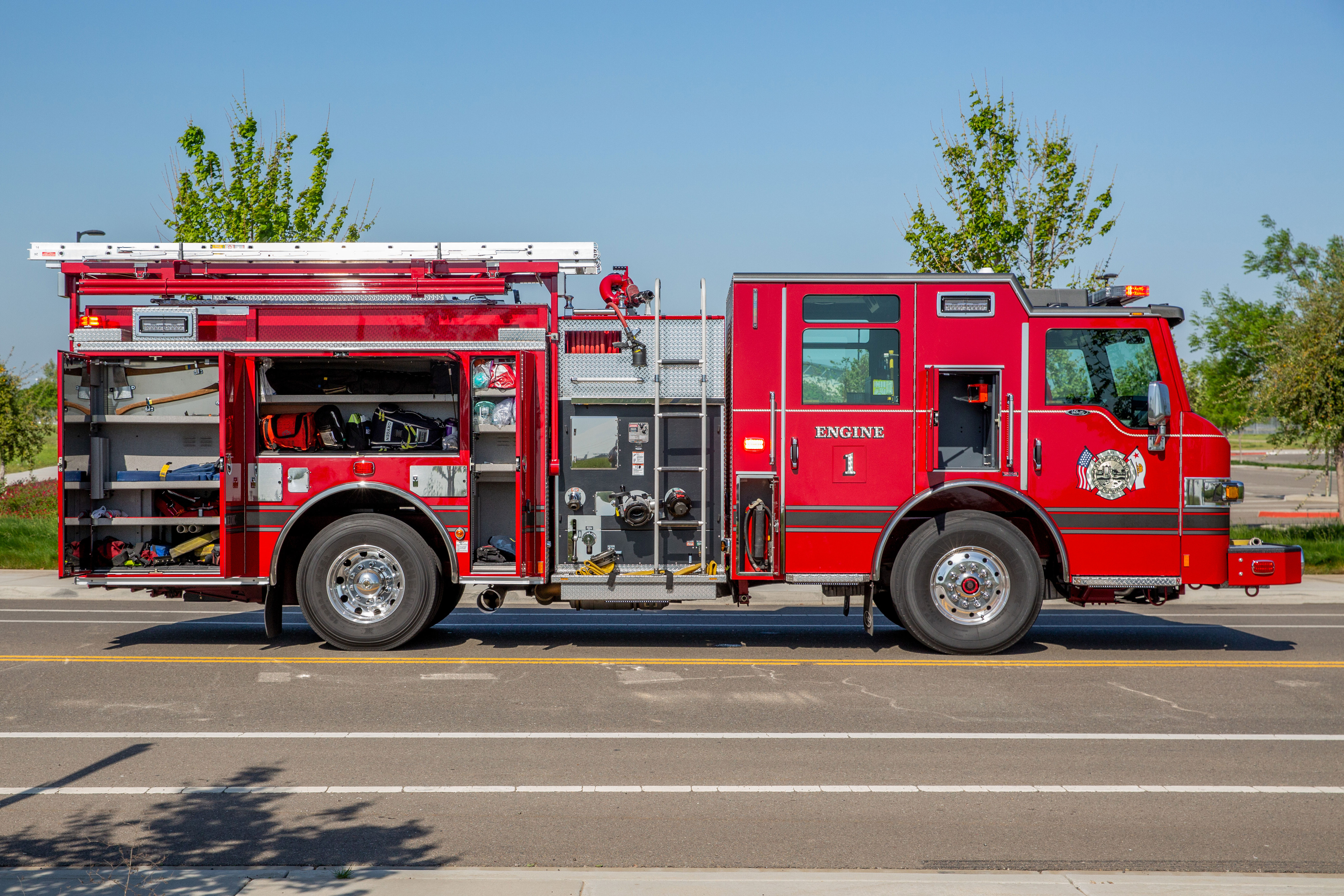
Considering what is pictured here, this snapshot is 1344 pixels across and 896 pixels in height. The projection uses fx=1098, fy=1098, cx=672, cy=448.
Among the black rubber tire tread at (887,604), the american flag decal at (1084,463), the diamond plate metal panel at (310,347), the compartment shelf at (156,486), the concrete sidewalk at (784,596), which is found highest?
the diamond plate metal panel at (310,347)

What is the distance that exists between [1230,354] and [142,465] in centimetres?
3084

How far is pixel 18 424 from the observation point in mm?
23172

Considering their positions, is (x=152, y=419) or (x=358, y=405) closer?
(x=152, y=419)

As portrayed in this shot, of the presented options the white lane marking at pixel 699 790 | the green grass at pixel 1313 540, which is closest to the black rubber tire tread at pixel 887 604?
the white lane marking at pixel 699 790

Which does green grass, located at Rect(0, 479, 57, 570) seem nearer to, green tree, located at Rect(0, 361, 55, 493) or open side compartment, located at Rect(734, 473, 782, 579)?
green tree, located at Rect(0, 361, 55, 493)

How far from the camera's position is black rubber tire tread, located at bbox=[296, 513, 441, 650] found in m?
9.41

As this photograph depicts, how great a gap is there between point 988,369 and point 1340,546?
1121 cm

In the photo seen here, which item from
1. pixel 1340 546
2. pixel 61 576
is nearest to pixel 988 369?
pixel 61 576

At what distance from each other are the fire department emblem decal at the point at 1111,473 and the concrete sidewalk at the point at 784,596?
4439 mm

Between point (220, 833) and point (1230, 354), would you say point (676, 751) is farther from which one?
point (1230, 354)

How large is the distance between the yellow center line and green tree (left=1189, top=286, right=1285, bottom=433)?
16.3 metres

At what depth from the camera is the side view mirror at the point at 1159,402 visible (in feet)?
29.2

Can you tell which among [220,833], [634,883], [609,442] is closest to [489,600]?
[609,442]

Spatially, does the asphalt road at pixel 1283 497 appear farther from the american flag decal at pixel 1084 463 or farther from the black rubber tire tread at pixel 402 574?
the black rubber tire tread at pixel 402 574
